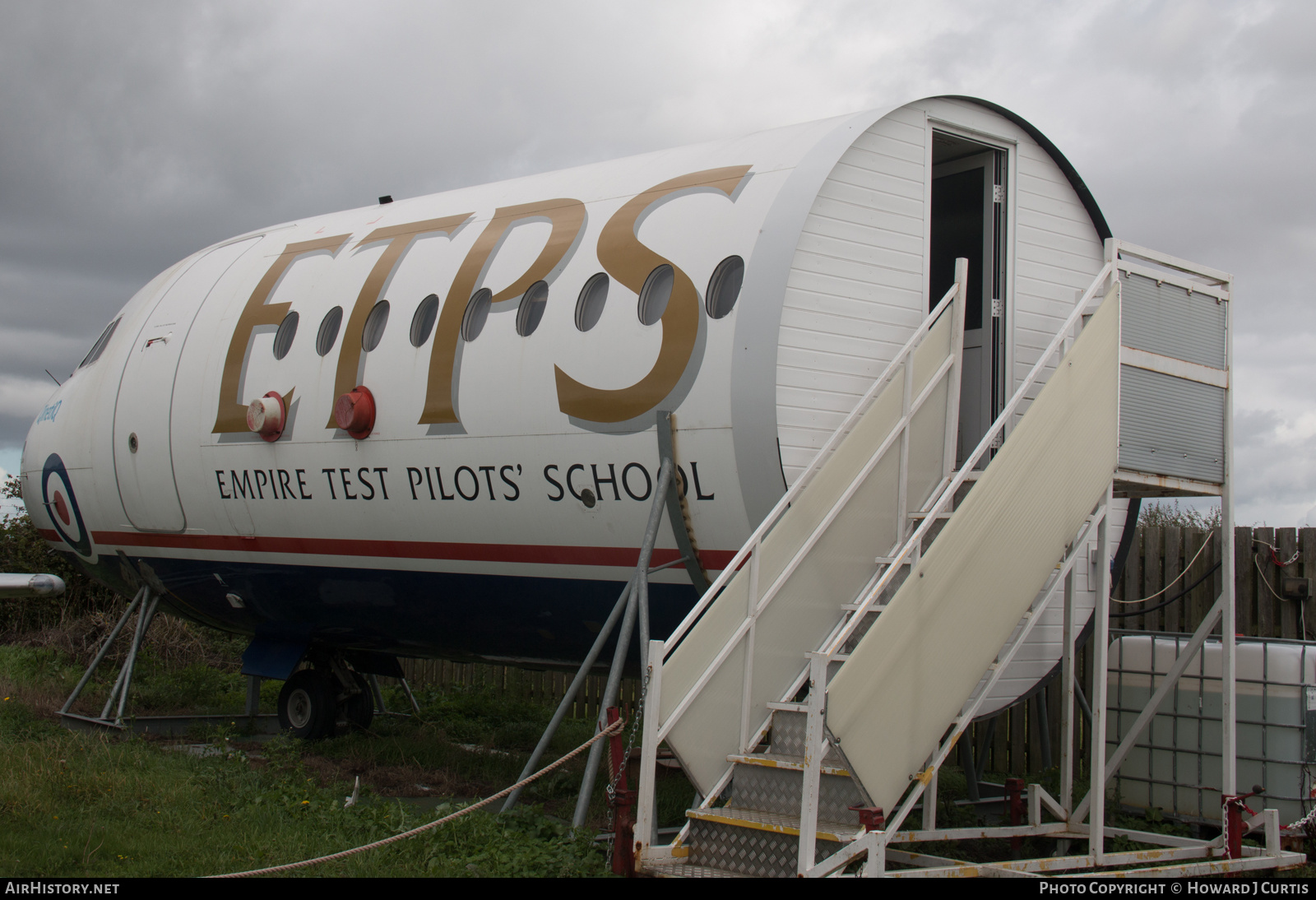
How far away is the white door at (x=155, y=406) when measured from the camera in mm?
11594

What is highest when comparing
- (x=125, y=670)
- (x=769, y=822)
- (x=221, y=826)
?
(x=125, y=670)

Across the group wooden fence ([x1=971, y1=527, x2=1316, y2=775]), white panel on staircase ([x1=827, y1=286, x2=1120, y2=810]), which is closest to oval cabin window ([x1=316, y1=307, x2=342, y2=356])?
white panel on staircase ([x1=827, y1=286, x2=1120, y2=810])

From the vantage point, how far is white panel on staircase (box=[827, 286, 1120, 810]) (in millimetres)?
5910

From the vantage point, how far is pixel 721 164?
8156 millimetres

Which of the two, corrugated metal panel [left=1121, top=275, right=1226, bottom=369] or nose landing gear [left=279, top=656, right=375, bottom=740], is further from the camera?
nose landing gear [left=279, top=656, right=375, bottom=740]

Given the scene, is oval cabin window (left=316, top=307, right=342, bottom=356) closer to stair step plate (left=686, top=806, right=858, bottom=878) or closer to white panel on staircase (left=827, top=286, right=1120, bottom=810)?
stair step plate (left=686, top=806, right=858, bottom=878)

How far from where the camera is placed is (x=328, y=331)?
10172mm

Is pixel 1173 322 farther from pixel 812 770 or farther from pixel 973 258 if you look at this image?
pixel 812 770

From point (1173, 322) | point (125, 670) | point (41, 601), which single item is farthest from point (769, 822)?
point (41, 601)

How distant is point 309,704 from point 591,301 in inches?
254

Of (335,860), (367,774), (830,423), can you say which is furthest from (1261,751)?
(367,774)

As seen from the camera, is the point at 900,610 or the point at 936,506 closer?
the point at 900,610
